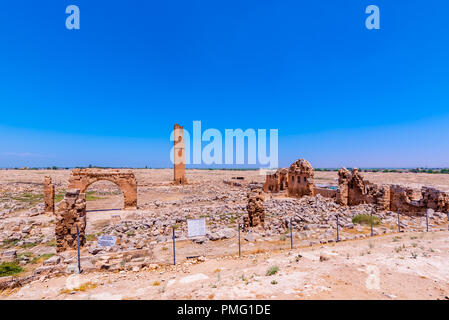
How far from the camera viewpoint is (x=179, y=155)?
47.6 m

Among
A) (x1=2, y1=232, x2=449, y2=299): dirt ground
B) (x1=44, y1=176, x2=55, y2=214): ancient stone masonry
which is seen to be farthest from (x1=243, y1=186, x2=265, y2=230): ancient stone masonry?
(x1=44, y1=176, x2=55, y2=214): ancient stone masonry

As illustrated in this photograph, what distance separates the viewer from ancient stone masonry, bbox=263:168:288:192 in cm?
3536

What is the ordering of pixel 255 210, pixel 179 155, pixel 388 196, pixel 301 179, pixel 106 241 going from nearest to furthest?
1. pixel 106 241
2. pixel 255 210
3. pixel 388 196
4. pixel 301 179
5. pixel 179 155

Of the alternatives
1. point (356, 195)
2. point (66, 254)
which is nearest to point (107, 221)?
point (66, 254)

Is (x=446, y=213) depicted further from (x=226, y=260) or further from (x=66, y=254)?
(x=66, y=254)

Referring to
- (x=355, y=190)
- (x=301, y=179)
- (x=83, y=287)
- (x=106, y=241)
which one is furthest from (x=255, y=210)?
(x=301, y=179)

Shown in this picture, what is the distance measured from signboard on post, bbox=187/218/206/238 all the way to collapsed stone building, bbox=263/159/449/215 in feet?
44.9

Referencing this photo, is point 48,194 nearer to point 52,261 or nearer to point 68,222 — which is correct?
point 68,222

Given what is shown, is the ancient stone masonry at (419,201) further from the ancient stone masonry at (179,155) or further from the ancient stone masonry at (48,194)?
the ancient stone masonry at (179,155)

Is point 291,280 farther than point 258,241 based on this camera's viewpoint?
No

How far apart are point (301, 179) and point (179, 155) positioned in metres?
27.4

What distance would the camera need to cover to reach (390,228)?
1380 cm

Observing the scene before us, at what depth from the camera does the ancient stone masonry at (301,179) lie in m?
29.8

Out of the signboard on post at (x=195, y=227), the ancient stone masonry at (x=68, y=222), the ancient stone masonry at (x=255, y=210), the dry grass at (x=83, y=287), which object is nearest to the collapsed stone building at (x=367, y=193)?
the ancient stone masonry at (x=255, y=210)
